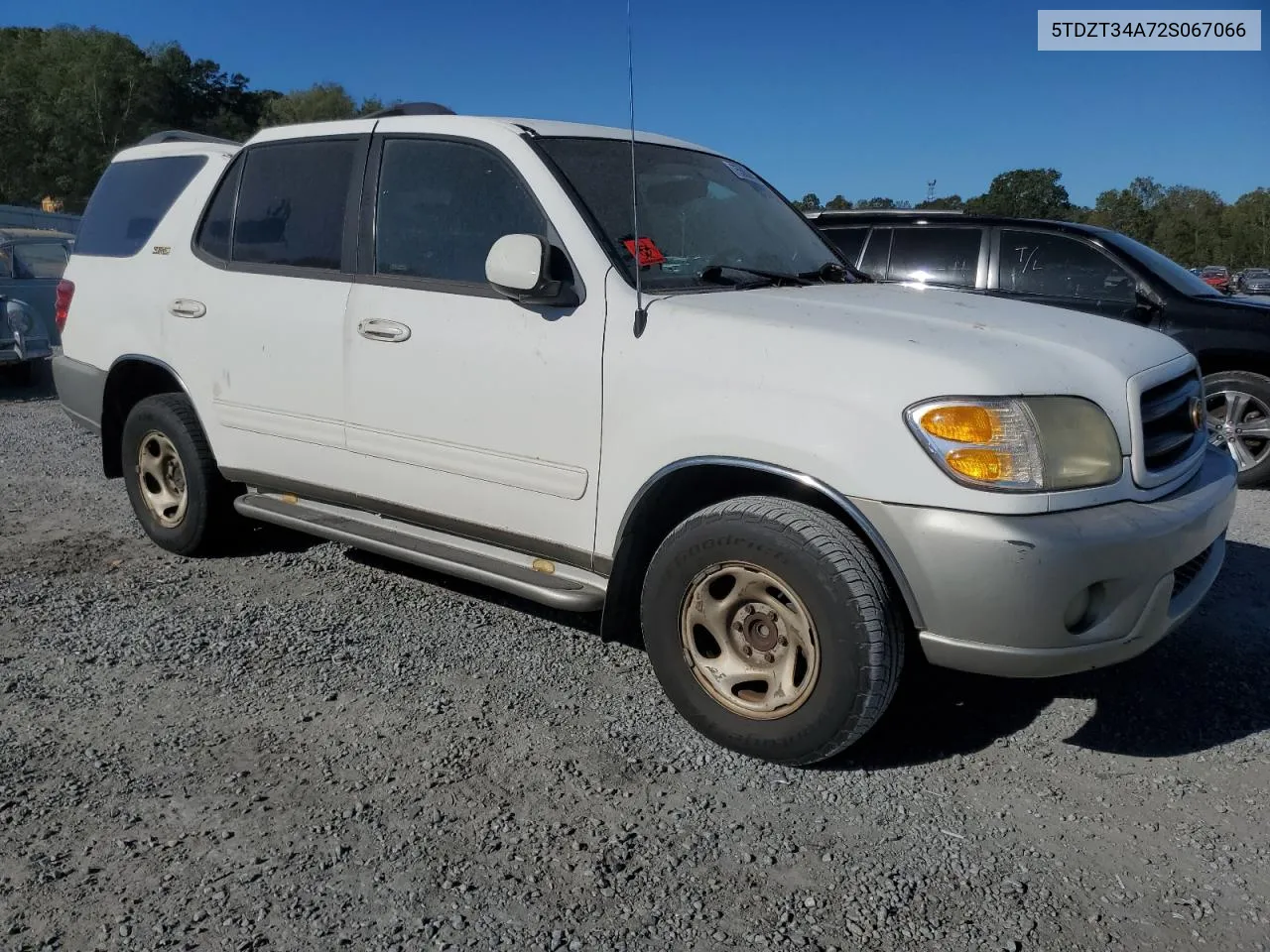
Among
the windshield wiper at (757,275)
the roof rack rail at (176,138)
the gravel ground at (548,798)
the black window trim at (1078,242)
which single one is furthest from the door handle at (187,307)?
the black window trim at (1078,242)

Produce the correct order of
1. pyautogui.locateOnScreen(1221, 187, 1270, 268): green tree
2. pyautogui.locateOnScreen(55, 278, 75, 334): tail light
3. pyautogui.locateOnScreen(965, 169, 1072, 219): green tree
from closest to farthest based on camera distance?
pyautogui.locateOnScreen(55, 278, 75, 334): tail light
pyautogui.locateOnScreen(965, 169, 1072, 219): green tree
pyautogui.locateOnScreen(1221, 187, 1270, 268): green tree

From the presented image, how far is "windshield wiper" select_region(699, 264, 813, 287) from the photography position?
142 inches

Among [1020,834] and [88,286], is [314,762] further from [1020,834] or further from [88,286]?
[88,286]

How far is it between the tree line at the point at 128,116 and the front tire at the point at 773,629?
43.1 m

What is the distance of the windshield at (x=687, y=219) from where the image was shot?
3525 millimetres

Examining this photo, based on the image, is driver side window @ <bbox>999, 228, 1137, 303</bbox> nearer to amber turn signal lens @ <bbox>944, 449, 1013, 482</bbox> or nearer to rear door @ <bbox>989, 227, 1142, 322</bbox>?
rear door @ <bbox>989, 227, 1142, 322</bbox>

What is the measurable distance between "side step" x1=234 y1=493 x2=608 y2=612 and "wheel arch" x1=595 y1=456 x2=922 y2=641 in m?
0.10

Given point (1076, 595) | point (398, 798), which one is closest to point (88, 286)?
point (398, 798)

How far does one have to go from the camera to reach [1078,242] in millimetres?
7102

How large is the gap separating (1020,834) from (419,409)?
2.34 m

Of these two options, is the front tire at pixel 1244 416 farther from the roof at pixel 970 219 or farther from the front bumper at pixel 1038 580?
the front bumper at pixel 1038 580

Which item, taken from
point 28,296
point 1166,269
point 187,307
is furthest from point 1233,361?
point 28,296

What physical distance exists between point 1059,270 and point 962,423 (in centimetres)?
499

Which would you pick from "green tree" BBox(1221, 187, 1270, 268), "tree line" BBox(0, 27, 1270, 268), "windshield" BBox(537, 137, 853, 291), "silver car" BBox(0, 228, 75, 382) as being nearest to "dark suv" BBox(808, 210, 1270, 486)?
"windshield" BBox(537, 137, 853, 291)
